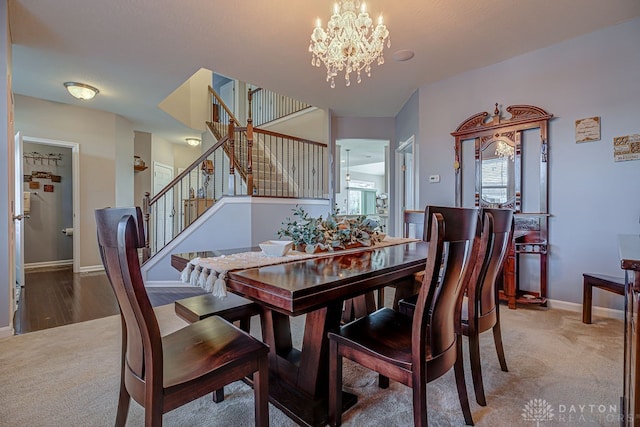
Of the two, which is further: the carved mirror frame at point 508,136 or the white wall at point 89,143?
the white wall at point 89,143

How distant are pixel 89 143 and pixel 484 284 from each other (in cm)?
620

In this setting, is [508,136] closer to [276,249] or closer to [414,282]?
[414,282]

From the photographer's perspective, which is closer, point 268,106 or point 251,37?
point 251,37

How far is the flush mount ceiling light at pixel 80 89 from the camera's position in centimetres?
415

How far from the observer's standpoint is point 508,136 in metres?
3.45

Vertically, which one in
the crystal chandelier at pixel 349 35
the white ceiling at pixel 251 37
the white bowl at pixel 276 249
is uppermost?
the white ceiling at pixel 251 37

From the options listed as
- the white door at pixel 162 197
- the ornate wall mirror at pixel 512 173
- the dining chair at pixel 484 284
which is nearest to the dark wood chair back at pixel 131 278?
the dining chair at pixel 484 284

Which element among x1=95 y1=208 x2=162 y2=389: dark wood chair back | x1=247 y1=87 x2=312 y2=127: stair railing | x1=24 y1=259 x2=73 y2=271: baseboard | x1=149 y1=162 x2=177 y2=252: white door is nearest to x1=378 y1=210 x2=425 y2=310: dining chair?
x1=95 y1=208 x2=162 y2=389: dark wood chair back

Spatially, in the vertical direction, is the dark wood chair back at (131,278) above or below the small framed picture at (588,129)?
below

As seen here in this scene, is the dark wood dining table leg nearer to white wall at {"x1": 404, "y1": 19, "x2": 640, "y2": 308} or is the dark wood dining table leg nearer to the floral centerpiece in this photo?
the floral centerpiece

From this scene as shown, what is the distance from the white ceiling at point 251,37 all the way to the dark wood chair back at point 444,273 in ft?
7.43

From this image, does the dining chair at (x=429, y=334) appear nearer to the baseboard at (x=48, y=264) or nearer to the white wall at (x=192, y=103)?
the white wall at (x=192, y=103)

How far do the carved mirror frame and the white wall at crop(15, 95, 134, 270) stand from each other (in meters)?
5.66

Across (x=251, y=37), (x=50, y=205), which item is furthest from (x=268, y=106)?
(x=50, y=205)
